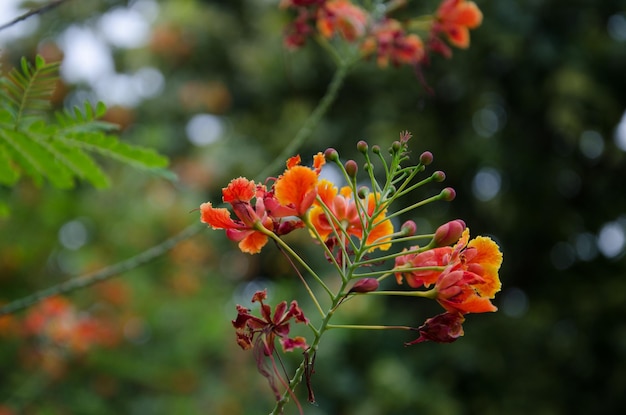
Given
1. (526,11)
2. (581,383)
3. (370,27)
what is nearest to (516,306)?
(581,383)

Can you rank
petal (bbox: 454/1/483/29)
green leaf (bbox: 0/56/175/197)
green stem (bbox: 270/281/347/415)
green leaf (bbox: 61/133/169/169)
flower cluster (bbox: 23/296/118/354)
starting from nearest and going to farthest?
1. green stem (bbox: 270/281/347/415)
2. green leaf (bbox: 0/56/175/197)
3. green leaf (bbox: 61/133/169/169)
4. petal (bbox: 454/1/483/29)
5. flower cluster (bbox: 23/296/118/354)

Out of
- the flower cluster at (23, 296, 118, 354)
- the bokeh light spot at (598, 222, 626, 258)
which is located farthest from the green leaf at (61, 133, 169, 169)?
the bokeh light spot at (598, 222, 626, 258)

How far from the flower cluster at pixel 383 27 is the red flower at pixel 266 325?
0.98m

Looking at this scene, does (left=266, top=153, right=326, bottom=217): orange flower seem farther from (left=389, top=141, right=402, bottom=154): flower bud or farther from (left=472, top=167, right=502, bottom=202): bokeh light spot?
(left=472, top=167, right=502, bottom=202): bokeh light spot

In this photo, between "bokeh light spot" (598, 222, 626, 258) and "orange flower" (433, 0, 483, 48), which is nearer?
"orange flower" (433, 0, 483, 48)

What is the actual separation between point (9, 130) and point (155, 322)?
9.47 ft

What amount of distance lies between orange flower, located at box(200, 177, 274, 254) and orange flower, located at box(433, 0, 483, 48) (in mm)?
941

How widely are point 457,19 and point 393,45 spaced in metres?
0.16

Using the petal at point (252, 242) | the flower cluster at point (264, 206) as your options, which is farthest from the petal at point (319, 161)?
the petal at point (252, 242)

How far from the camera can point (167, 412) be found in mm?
3637

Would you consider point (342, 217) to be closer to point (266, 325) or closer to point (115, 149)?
point (266, 325)

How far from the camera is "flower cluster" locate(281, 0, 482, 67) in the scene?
5.09 ft

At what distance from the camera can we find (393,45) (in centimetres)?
158

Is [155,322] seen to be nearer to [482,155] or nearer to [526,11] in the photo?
[482,155]
